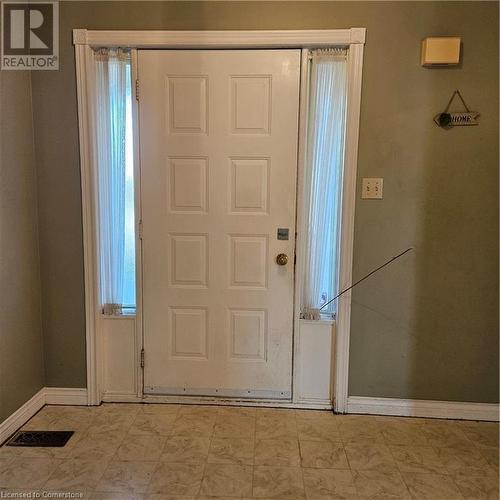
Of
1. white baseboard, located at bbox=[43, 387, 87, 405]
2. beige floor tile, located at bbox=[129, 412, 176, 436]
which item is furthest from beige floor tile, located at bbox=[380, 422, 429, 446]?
white baseboard, located at bbox=[43, 387, 87, 405]

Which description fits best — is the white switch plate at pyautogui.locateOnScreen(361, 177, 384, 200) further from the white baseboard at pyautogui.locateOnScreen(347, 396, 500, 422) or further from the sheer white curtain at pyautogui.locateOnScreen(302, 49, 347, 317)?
the white baseboard at pyautogui.locateOnScreen(347, 396, 500, 422)

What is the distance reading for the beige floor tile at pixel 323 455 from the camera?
6.25ft

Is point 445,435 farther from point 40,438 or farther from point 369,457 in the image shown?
point 40,438

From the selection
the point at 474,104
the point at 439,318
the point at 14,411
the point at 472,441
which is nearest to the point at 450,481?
the point at 472,441

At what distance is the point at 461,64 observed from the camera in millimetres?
2105

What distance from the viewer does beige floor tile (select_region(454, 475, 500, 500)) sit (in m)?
1.73

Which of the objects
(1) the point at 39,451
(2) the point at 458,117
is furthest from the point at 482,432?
(1) the point at 39,451

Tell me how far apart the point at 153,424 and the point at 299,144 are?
1753 millimetres

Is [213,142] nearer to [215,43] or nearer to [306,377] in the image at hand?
[215,43]

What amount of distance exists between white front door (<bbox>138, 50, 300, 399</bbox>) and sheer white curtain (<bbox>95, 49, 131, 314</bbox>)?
12cm

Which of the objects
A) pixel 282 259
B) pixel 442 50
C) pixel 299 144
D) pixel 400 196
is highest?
pixel 442 50

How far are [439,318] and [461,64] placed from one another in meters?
1.38

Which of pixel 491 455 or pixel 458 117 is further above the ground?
pixel 458 117

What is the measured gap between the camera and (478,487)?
5.85 feet
